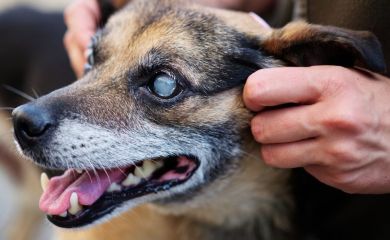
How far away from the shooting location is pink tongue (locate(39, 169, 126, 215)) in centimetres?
122

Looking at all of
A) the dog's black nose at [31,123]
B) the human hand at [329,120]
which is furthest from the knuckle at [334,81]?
the dog's black nose at [31,123]

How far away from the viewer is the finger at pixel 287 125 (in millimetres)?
1051

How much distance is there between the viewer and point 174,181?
1308mm

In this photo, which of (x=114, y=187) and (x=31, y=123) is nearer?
(x=31, y=123)

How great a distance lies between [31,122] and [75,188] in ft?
0.69

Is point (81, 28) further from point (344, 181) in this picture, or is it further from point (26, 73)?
point (344, 181)

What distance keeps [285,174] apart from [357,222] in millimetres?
298

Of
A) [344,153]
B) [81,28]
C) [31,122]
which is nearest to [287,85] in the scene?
[344,153]

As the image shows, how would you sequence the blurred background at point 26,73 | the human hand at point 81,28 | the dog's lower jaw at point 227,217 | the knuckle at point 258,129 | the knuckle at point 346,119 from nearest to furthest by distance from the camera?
the knuckle at point 346,119 < the knuckle at point 258,129 < the dog's lower jaw at point 227,217 < the human hand at point 81,28 < the blurred background at point 26,73

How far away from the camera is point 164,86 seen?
4.12ft

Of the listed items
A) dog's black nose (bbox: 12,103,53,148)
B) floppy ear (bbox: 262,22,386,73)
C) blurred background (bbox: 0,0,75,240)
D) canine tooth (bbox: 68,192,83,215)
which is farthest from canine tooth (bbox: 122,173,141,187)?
blurred background (bbox: 0,0,75,240)

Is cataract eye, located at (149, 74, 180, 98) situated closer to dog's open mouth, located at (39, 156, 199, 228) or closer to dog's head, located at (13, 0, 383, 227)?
dog's head, located at (13, 0, 383, 227)

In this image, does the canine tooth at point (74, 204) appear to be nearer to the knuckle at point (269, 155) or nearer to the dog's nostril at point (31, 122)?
the dog's nostril at point (31, 122)

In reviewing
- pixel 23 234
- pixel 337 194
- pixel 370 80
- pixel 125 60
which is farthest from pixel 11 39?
pixel 370 80
